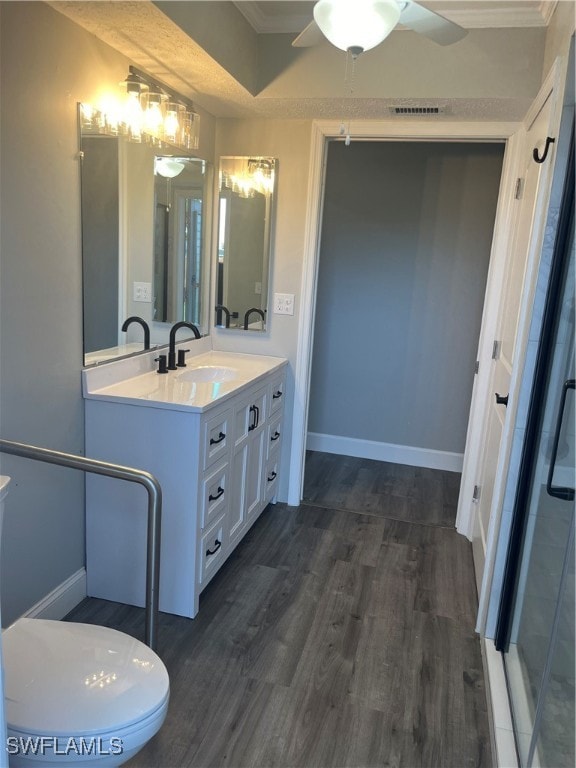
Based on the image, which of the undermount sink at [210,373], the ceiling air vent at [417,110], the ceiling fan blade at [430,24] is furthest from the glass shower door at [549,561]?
the undermount sink at [210,373]

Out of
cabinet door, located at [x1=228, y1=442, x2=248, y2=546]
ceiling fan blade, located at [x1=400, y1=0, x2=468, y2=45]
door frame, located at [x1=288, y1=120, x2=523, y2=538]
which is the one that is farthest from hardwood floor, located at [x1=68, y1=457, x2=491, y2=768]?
ceiling fan blade, located at [x1=400, y1=0, x2=468, y2=45]

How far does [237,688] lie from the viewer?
1857 millimetres

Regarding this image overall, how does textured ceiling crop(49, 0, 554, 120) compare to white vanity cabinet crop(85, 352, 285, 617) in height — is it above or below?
above

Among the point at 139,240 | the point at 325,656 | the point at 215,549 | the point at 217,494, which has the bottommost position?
the point at 325,656

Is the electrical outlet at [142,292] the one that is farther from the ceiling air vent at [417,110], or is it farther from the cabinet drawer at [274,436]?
the ceiling air vent at [417,110]

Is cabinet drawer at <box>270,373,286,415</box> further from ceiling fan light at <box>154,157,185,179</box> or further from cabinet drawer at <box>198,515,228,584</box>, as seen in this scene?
ceiling fan light at <box>154,157,185,179</box>

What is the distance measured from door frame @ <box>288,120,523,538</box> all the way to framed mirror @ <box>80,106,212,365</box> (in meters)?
0.59

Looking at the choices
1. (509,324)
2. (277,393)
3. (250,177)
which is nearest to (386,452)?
(277,393)

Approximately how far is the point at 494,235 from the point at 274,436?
158cm

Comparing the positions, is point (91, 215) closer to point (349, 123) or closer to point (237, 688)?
point (349, 123)

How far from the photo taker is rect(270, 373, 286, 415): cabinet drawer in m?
2.95

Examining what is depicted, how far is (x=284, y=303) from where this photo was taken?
10.3 ft

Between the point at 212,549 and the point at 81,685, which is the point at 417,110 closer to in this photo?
the point at 212,549

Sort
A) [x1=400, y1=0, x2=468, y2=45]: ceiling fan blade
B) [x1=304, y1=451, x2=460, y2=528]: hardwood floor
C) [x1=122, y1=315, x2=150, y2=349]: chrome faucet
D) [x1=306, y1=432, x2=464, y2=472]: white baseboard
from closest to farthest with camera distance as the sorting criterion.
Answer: [x1=400, y1=0, x2=468, y2=45]: ceiling fan blade
[x1=122, y1=315, x2=150, y2=349]: chrome faucet
[x1=304, y1=451, x2=460, y2=528]: hardwood floor
[x1=306, y1=432, x2=464, y2=472]: white baseboard
